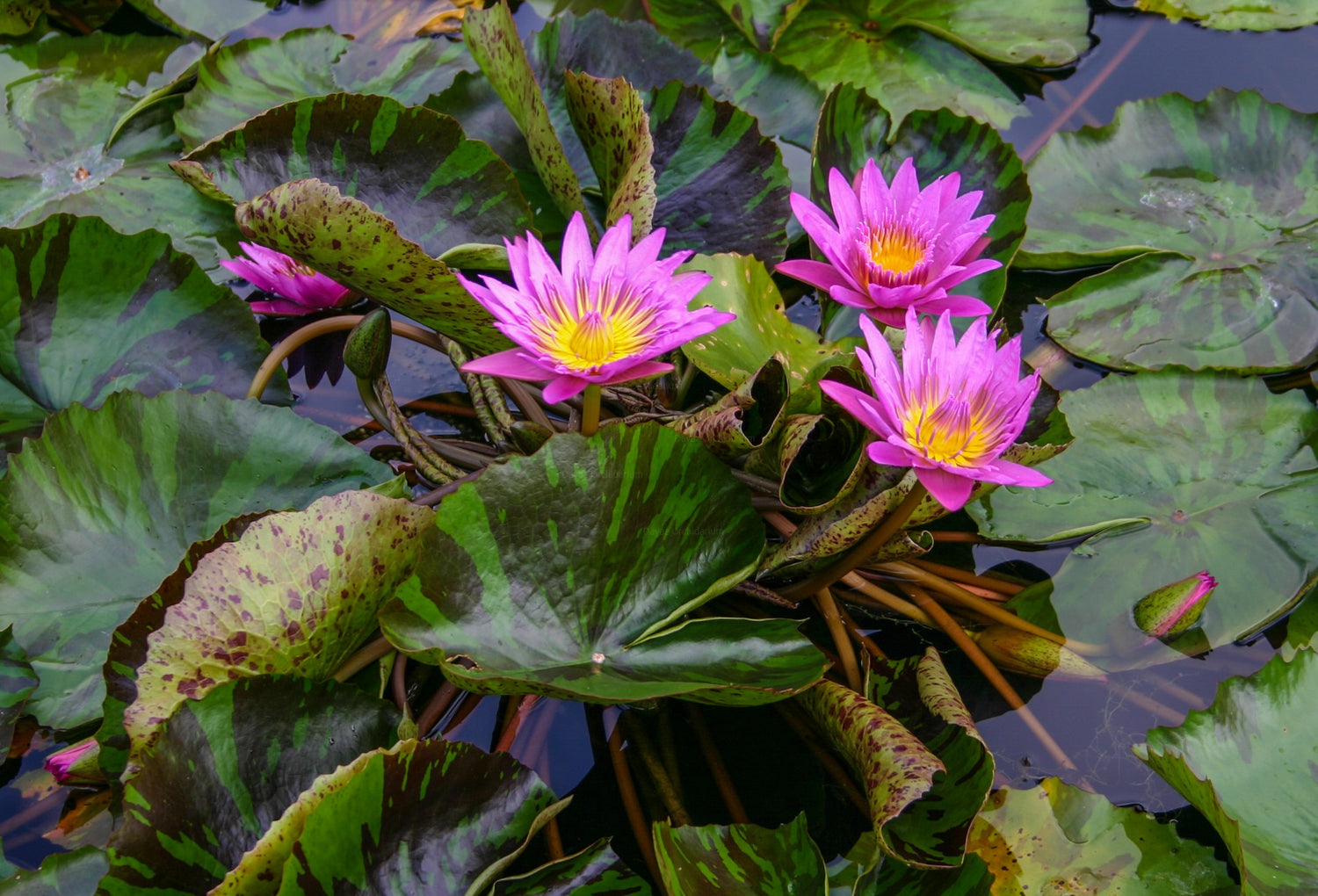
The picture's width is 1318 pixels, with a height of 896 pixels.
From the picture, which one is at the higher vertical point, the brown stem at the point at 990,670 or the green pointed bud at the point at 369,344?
the green pointed bud at the point at 369,344

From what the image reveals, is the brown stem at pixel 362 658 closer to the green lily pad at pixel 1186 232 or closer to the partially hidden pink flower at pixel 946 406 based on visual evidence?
the partially hidden pink flower at pixel 946 406

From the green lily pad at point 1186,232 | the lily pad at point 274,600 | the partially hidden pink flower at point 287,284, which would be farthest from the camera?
the green lily pad at point 1186,232

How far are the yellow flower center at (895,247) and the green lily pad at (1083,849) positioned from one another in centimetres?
79

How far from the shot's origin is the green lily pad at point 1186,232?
1.93 metres

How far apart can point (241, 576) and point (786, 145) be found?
1558mm

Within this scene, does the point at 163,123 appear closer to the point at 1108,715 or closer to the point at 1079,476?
the point at 1079,476

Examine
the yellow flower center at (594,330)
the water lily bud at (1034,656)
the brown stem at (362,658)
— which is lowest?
the water lily bud at (1034,656)

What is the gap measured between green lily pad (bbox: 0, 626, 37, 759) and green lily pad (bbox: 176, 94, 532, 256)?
0.78 metres

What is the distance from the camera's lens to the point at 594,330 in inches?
49.4

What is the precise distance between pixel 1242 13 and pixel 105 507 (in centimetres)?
286

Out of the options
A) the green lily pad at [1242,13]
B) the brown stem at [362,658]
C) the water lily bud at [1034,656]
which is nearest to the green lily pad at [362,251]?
the brown stem at [362,658]

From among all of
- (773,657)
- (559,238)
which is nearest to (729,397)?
(773,657)

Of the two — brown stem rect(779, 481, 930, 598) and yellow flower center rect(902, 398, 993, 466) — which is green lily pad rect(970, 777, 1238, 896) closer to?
brown stem rect(779, 481, 930, 598)

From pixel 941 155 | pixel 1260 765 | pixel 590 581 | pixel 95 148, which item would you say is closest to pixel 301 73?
pixel 95 148
